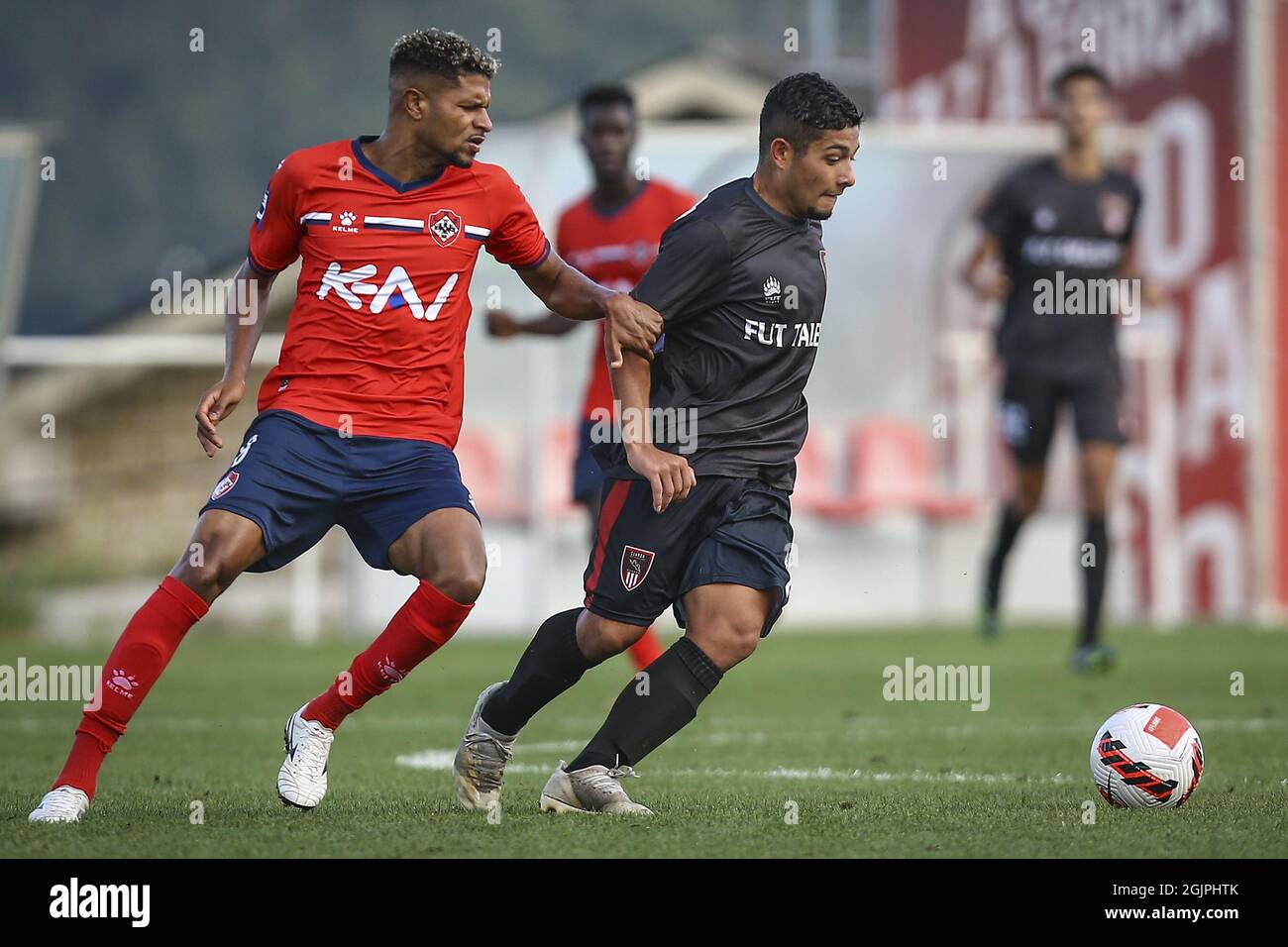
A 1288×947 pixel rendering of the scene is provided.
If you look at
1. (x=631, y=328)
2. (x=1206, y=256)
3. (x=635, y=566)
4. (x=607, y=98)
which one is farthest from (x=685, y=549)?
(x=1206, y=256)

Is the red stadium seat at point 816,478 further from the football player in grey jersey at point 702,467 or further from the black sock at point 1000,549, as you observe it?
the football player in grey jersey at point 702,467

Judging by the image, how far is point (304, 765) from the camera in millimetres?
5031

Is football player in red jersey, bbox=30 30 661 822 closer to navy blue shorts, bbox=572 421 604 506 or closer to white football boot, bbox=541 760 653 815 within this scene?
white football boot, bbox=541 760 653 815

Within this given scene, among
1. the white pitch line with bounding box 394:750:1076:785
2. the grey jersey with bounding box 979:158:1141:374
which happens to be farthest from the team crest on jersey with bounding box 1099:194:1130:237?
the white pitch line with bounding box 394:750:1076:785

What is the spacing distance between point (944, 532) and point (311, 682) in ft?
21.7

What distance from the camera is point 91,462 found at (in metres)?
18.0

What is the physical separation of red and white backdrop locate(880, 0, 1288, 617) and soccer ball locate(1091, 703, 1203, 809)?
32.1ft

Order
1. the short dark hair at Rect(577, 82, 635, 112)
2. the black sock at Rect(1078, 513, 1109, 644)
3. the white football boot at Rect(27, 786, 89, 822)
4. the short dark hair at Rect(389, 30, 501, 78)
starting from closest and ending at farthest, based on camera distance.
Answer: the white football boot at Rect(27, 786, 89, 822)
the short dark hair at Rect(389, 30, 501, 78)
the short dark hair at Rect(577, 82, 635, 112)
the black sock at Rect(1078, 513, 1109, 644)

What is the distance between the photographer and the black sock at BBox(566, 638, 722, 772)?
16.1ft

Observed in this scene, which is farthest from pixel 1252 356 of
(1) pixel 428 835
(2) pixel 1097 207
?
(1) pixel 428 835
